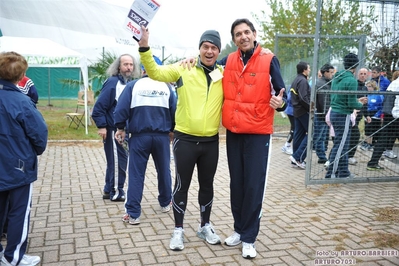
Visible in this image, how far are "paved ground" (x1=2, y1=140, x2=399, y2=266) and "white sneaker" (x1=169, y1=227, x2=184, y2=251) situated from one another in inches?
2.2

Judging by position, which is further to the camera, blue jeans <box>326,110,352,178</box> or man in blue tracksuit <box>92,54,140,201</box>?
blue jeans <box>326,110,352,178</box>

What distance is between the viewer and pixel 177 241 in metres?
3.64

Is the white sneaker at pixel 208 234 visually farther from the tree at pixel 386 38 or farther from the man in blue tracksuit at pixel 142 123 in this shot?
the tree at pixel 386 38

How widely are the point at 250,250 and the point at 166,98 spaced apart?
1.91m

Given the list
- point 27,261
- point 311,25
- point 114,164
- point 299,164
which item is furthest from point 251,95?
point 311,25

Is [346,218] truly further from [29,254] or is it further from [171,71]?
[29,254]

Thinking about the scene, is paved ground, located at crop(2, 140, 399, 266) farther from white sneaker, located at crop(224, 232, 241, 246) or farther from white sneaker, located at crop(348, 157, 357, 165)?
white sneaker, located at crop(348, 157, 357, 165)

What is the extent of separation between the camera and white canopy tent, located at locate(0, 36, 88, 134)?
10.9 m

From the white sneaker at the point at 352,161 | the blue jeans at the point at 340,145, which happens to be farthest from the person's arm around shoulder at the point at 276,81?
the white sneaker at the point at 352,161

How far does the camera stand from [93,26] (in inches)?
1384

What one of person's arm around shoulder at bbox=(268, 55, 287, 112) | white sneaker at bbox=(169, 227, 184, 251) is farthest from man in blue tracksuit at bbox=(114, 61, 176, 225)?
person's arm around shoulder at bbox=(268, 55, 287, 112)

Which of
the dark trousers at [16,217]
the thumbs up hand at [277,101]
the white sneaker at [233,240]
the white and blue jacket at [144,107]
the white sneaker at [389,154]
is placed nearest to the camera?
the dark trousers at [16,217]

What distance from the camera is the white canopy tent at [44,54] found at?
10930mm

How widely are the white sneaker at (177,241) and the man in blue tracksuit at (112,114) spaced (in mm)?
1635
